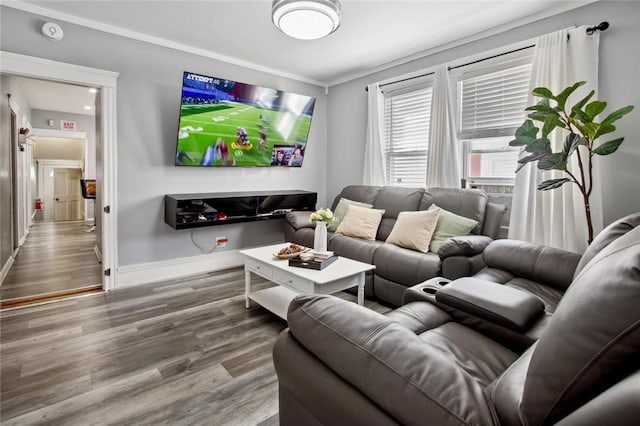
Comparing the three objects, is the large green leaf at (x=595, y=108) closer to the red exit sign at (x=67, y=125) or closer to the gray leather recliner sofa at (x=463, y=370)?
the gray leather recliner sofa at (x=463, y=370)

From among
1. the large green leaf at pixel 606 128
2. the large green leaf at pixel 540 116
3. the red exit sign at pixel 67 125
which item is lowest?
the large green leaf at pixel 606 128

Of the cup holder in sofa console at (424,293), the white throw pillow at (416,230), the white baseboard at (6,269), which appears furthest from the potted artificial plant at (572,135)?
the white baseboard at (6,269)

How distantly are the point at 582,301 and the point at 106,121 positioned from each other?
3925mm

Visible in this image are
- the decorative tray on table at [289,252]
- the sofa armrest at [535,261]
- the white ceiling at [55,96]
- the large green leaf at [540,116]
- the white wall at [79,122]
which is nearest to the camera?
the sofa armrest at [535,261]

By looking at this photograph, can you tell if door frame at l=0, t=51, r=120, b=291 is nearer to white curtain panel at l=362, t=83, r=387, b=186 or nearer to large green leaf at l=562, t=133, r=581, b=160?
white curtain panel at l=362, t=83, r=387, b=186

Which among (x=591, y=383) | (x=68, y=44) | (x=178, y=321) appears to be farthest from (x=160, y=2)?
(x=591, y=383)

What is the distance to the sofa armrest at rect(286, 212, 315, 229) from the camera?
159 inches

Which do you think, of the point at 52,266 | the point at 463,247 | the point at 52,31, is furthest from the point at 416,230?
the point at 52,266

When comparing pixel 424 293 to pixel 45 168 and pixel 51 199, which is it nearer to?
pixel 51 199

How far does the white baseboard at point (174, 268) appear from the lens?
356 cm

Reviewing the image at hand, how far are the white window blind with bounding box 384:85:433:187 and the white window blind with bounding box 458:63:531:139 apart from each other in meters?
0.45

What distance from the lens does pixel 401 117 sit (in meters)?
4.23

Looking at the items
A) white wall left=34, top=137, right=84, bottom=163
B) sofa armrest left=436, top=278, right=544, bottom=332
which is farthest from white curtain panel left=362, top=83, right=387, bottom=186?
white wall left=34, top=137, right=84, bottom=163

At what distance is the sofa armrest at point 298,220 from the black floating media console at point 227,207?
25 cm
